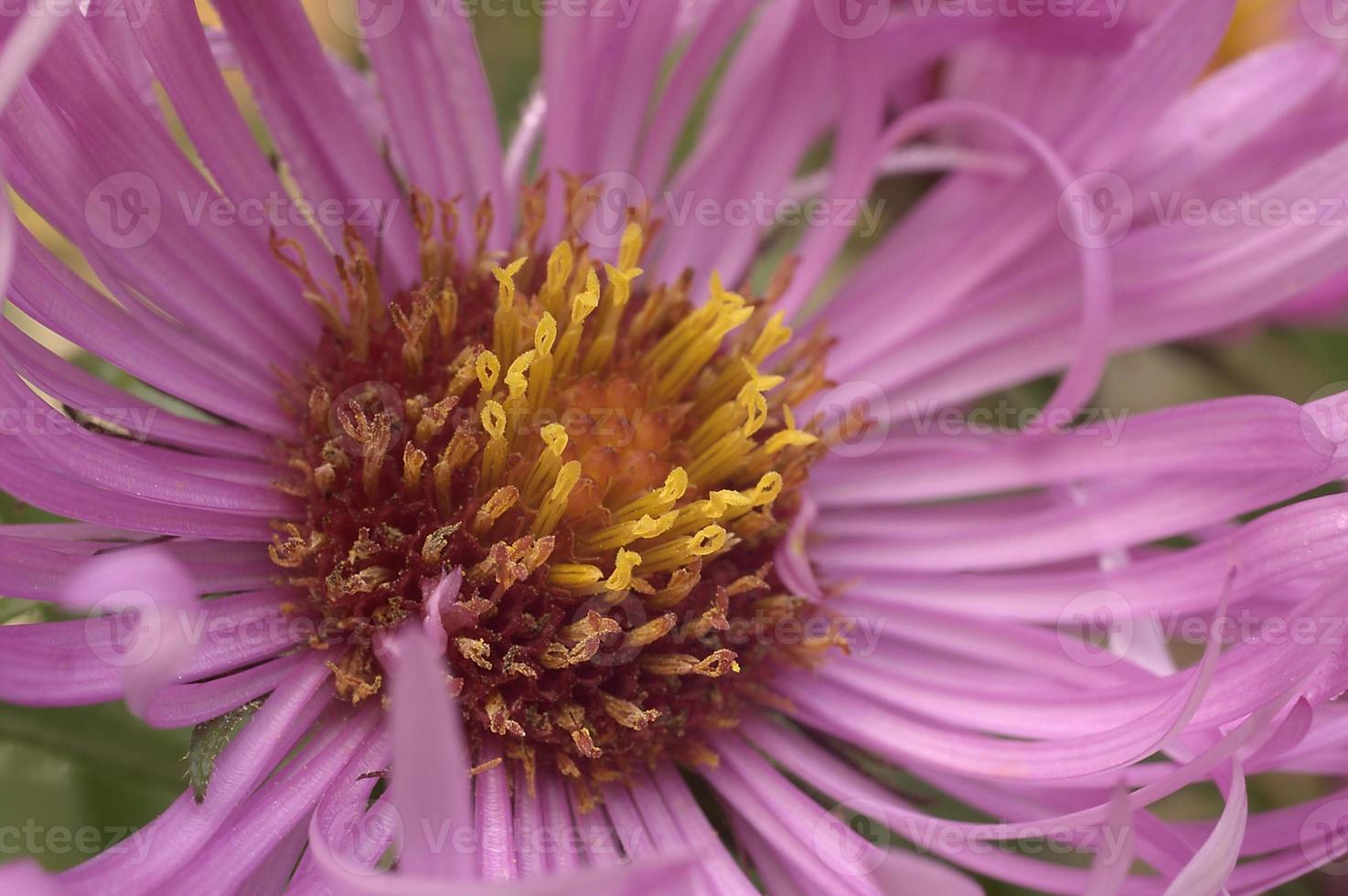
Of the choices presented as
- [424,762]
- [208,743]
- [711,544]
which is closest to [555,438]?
[711,544]

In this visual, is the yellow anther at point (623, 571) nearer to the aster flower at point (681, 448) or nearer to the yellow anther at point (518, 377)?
the aster flower at point (681, 448)

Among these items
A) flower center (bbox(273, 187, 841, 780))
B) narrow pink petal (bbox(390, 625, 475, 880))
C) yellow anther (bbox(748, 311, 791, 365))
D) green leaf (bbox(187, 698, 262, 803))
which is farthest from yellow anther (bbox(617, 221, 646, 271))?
narrow pink petal (bbox(390, 625, 475, 880))

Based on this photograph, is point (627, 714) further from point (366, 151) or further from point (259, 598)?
point (366, 151)

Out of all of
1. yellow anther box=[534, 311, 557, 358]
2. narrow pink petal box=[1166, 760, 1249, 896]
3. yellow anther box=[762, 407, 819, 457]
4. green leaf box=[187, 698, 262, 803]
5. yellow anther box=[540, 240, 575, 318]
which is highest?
yellow anther box=[540, 240, 575, 318]

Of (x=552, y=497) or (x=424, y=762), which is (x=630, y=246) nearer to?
(x=552, y=497)

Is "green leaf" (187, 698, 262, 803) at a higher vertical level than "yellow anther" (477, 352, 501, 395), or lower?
lower

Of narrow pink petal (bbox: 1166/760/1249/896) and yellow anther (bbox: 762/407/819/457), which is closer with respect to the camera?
narrow pink petal (bbox: 1166/760/1249/896)

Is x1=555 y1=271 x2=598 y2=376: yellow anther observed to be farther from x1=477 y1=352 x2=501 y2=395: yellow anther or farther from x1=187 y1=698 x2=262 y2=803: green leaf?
x1=187 y1=698 x2=262 y2=803: green leaf

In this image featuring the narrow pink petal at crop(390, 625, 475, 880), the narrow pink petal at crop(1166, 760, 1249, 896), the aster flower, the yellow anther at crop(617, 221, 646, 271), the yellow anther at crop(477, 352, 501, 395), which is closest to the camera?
the narrow pink petal at crop(390, 625, 475, 880)

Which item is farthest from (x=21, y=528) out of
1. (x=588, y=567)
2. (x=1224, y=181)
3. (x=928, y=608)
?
(x=1224, y=181)
